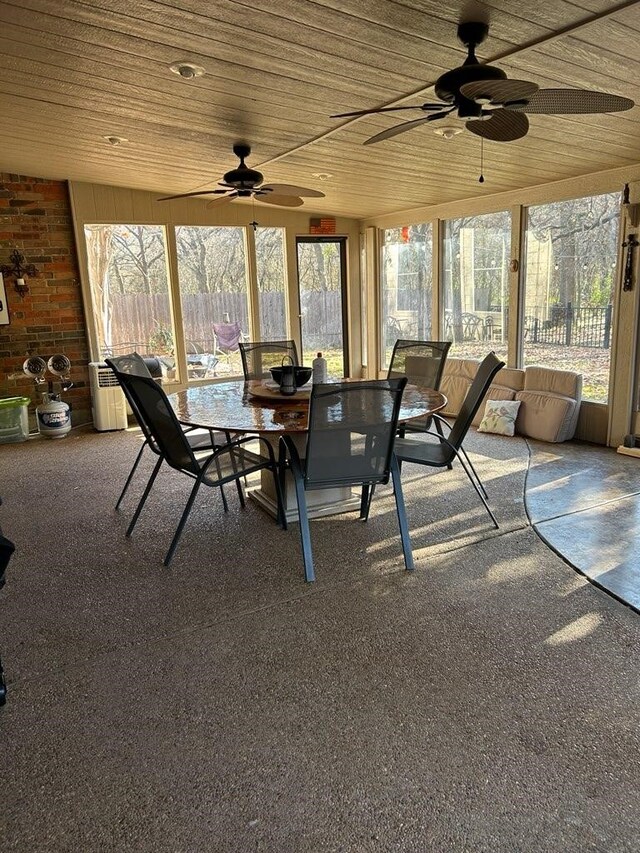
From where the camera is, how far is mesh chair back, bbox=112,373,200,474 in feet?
9.52

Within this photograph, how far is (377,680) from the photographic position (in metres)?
→ 2.13

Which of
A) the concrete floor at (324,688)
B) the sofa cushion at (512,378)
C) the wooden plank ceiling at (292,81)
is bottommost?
the concrete floor at (324,688)

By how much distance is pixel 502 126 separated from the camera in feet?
8.50

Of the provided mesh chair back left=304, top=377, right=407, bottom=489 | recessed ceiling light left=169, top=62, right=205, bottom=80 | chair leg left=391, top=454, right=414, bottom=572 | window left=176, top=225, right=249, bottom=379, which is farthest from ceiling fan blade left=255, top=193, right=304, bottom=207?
window left=176, top=225, right=249, bottom=379

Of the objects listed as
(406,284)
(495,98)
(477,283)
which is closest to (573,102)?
(495,98)

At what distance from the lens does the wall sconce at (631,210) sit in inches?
176

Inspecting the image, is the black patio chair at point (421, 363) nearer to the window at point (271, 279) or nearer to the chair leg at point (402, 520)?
the chair leg at point (402, 520)

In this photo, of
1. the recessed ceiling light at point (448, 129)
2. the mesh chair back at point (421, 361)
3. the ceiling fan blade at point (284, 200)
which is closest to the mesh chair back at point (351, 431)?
the mesh chair back at point (421, 361)

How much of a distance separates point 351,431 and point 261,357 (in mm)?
2060

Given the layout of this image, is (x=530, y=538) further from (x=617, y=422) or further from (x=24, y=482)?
(x=24, y=482)

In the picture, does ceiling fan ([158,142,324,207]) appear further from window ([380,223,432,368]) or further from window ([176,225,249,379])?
window ([380,223,432,368])

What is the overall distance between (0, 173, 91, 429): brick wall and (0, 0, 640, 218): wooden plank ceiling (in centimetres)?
66

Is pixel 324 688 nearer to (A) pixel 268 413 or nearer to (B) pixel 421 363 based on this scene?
(A) pixel 268 413

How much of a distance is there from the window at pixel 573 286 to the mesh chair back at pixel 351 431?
2.94 m
